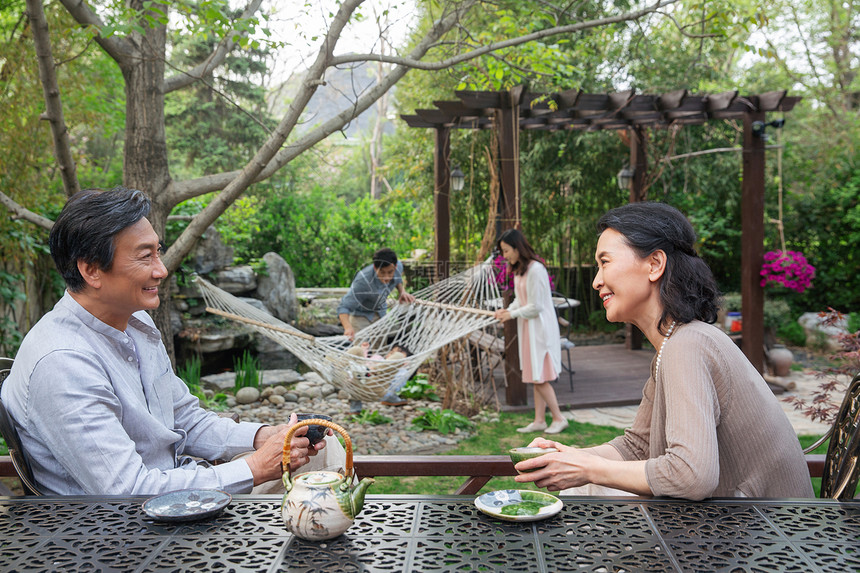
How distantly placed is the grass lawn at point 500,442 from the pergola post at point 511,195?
0.20 metres

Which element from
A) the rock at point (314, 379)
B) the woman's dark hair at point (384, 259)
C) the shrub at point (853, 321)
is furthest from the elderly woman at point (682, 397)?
the shrub at point (853, 321)

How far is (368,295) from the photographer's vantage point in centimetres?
450

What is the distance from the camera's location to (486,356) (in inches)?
201

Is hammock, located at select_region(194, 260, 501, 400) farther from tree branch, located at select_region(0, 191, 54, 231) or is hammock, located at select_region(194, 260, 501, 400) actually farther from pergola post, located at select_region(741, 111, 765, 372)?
pergola post, located at select_region(741, 111, 765, 372)

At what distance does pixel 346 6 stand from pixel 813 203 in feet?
21.7

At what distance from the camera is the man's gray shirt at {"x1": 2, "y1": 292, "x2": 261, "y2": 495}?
46.9 inches

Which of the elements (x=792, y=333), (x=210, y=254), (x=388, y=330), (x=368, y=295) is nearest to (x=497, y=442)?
(x=388, y=330)

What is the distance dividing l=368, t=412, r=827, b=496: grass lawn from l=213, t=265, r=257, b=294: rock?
126 inches

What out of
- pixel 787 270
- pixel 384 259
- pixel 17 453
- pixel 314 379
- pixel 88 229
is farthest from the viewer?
pixel 314 379

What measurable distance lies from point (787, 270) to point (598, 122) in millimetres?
1912

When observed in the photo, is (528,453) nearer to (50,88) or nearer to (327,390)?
(50,88)

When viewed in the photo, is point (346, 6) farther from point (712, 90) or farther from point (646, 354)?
point (712, 90)

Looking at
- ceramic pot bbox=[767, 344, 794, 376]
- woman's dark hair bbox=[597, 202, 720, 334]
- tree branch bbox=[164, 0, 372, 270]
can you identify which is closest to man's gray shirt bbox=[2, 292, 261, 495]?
woman's dark hair bbox=[597, 202, 720, 334]

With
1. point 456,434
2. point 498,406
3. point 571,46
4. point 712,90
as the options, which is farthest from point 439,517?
point 712,90
